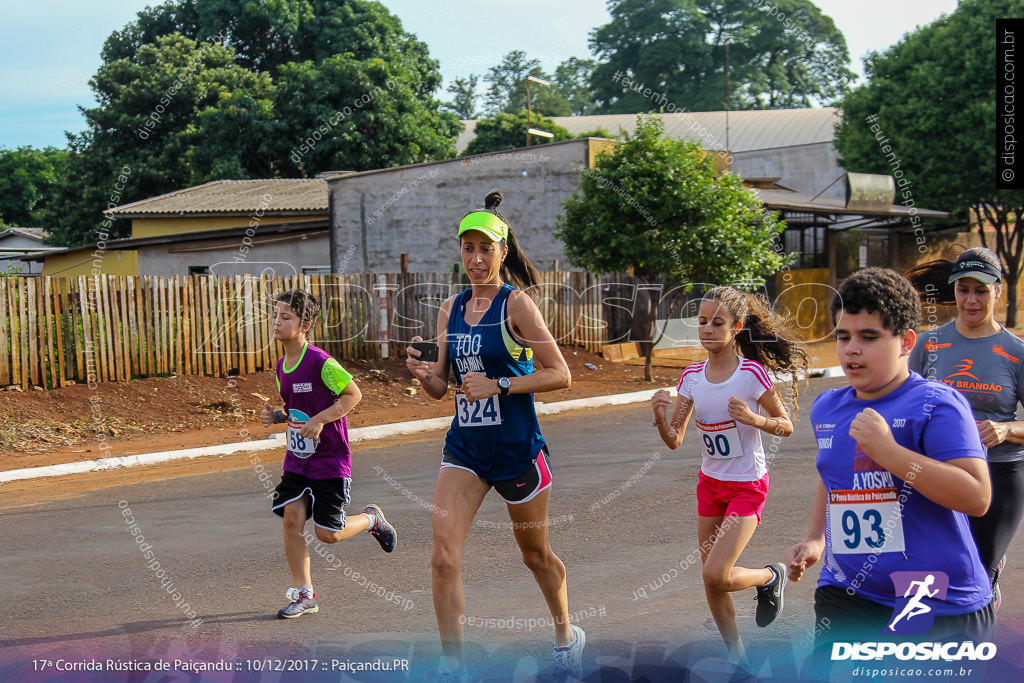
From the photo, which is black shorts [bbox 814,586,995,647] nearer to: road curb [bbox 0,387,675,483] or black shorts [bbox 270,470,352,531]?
black shorts [bbox 270,470,352,531]

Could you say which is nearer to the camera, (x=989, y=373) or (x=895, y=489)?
(x=895, y=489)

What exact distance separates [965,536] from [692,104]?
181 ft

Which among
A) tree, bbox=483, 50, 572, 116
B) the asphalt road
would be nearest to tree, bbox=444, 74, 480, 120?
tree, bbox=483, 50, 572, 116

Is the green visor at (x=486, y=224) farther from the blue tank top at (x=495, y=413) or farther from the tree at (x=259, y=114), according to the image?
the tree at (x=259, y=114)

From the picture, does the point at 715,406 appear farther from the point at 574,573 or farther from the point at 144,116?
the point at 144,116

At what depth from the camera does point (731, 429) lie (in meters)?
4.49

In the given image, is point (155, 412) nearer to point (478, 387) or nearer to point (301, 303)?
point (301, 303)

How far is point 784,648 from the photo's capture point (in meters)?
4.55

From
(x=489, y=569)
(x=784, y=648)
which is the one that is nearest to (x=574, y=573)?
(x=489, y=569)

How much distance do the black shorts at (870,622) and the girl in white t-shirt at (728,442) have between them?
1231mm

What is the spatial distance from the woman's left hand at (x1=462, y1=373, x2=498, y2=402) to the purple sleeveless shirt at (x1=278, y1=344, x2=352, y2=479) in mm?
1577

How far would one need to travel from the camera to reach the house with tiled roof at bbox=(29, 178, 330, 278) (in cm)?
2541

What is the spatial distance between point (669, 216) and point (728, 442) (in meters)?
12.5

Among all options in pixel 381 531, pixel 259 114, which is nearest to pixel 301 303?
pixel 381 531
